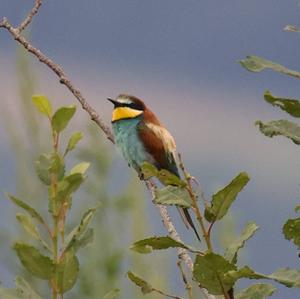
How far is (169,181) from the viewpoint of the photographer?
0.90m

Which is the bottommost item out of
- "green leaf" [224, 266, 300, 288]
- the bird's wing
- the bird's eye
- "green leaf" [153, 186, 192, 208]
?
"green leaf" [224, 266, 300, 288]

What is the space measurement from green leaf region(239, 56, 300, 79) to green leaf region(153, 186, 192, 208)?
0.14 meters

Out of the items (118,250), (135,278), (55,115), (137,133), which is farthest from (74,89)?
(118,250)

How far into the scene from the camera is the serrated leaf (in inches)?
34.7

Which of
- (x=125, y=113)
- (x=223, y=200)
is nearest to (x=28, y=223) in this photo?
(x=223, y=200)

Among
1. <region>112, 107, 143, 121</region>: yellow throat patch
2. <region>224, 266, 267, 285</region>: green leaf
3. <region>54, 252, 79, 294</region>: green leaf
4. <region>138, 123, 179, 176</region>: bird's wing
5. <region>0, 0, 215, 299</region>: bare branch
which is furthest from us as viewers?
<region>112, 107, 143, 121</region>: yellow throat patch

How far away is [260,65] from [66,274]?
302mm

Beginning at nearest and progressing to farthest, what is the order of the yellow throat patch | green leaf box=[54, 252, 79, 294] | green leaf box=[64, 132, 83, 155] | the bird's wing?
green leaf box=[54, 252, 79, 294]
green leaf box=[64, 132, 83, 155]
the bird's wing
the yellow throat patch

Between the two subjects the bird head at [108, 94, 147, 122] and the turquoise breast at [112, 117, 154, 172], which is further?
the bird head at [108, 94, 147, 122]

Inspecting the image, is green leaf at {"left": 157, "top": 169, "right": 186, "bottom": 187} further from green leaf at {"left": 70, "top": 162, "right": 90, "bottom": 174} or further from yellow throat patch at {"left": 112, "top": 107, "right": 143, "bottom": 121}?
yellow throat patch at {"left": 112, "top": 107, "right": 143, "bottom": 121}

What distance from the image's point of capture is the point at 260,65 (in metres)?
0.90

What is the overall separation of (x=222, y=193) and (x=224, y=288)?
0.10 metres

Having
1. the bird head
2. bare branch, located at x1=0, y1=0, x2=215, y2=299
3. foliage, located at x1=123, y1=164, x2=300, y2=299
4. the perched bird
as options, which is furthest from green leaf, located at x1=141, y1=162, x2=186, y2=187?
the bird head

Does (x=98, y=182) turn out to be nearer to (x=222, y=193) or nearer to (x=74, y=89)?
(x=74, y=89)
